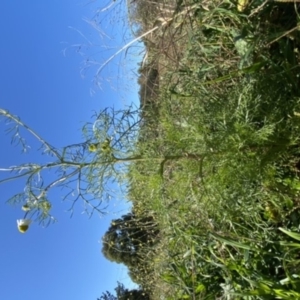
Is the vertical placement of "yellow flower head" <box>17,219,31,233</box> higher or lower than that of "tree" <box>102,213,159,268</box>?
lower

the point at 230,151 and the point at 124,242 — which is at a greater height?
the point at 124,242

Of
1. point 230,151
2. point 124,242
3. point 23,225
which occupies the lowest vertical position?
point 230,151

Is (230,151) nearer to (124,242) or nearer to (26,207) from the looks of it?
(26,207)

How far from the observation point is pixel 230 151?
236 cm

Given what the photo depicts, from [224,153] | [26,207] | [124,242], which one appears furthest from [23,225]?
[124,242]

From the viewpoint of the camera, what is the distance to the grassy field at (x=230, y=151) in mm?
2385

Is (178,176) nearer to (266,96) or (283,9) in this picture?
(266,96)

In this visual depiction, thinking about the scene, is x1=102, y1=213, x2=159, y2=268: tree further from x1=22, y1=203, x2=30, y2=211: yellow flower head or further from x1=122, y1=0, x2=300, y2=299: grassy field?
x1=22, y1=203, x2=30, y2=211: yellow flower head

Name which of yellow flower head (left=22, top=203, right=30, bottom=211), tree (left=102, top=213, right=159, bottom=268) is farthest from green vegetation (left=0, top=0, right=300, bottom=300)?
tree (left=102, top=213, right=159, bottom=268)

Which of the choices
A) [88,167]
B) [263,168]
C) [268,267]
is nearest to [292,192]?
[263,168]

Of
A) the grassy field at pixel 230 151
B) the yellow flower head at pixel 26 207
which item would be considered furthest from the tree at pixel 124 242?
the yellow flower head at pixel 26 207

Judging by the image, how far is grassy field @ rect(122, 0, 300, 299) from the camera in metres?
2.38

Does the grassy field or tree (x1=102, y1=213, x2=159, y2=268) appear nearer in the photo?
the grassy field

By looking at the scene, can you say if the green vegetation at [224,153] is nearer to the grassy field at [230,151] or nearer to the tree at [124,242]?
the grassy field at [230,151]
